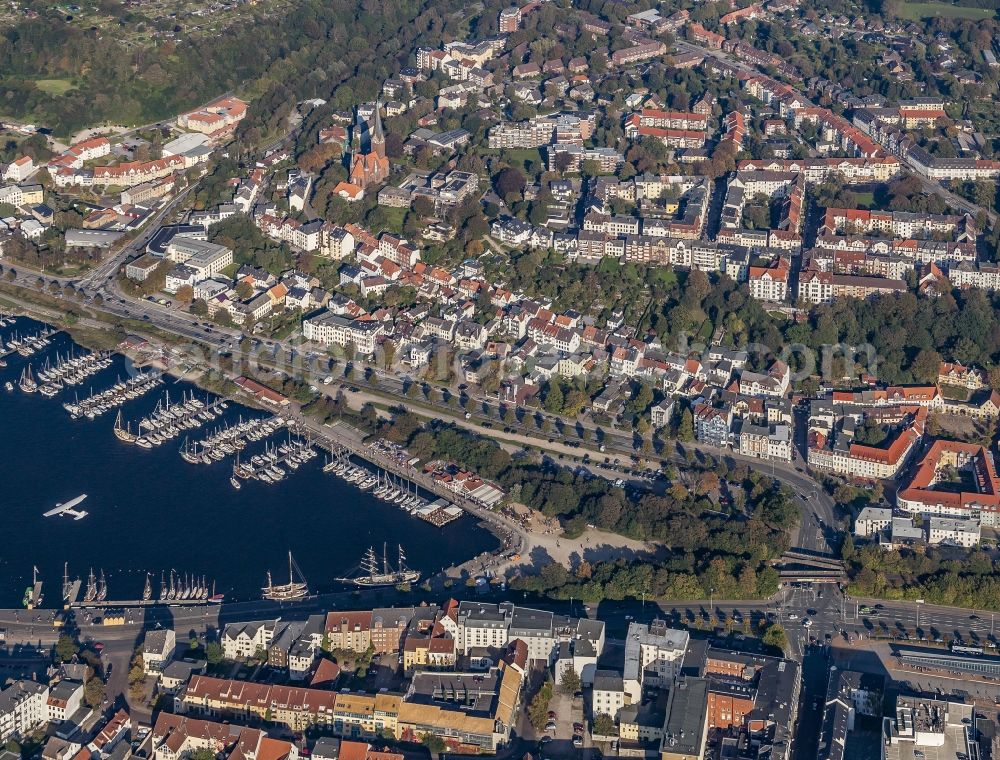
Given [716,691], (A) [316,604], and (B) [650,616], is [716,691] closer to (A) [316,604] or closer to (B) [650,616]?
(B) [650,616]

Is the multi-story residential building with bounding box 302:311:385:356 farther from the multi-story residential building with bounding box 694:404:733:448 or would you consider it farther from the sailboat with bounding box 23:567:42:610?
the sailboat with bounding box 23:567:42:610

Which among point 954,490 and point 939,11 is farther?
point 939,11

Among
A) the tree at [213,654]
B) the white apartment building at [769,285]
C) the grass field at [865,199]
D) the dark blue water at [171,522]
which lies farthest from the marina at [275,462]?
the grass field at [865,199]

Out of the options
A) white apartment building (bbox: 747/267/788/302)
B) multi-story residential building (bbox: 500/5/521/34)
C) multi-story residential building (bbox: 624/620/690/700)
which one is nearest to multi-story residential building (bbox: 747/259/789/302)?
white apartment building (bbox: 747/267/788/302)

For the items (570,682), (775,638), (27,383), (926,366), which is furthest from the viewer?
(27,383)

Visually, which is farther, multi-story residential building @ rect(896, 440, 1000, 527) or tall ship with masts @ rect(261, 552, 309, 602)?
multi-story residential building @ rect(896, 440, 1000, 527)

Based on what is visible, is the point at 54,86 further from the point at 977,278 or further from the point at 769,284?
the point at 977,278

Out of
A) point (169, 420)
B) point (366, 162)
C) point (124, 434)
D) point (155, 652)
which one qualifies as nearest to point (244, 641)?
point (155, 652)

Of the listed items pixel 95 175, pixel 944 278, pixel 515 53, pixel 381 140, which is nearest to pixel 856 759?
pixel 944 278

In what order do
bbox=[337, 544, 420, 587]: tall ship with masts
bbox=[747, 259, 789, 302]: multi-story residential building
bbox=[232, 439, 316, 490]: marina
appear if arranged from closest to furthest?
1. bbox=[337, 544, 420, 587]: tall ship with masts
2. bbox=[232, 439, 316, 490]: marina
3. bbox=[747, 259, 789, 302]: multi-story residential building
